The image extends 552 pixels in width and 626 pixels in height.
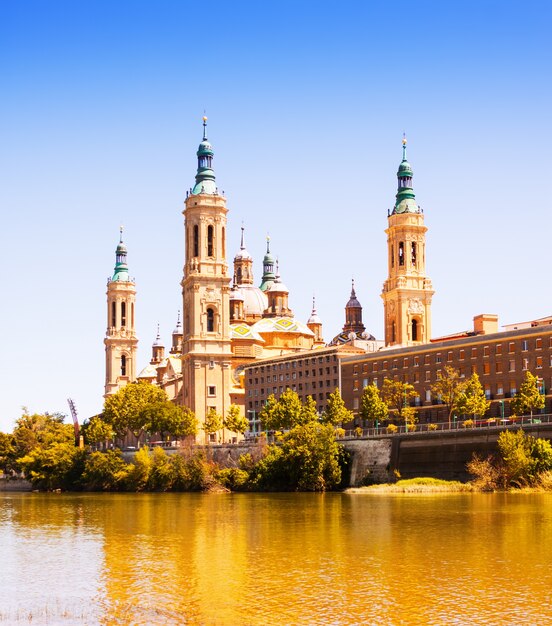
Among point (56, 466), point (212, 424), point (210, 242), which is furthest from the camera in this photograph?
point (210, 242)

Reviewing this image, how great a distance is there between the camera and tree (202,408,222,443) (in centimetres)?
14725

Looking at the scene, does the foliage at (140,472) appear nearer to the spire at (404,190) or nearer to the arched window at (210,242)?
the arched window at (210,242)

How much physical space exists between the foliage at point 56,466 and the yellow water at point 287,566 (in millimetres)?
55723

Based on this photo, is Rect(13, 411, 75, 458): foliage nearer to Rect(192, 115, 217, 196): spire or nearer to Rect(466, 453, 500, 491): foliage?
Rect(192, 115, 217, 196): spire

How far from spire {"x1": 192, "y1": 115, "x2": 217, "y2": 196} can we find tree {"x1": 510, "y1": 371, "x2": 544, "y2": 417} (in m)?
66.2

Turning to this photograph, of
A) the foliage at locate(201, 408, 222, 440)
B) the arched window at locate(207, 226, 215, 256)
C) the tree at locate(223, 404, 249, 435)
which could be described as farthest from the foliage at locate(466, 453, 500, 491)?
the arched window at locate(207, 226, 215, 256)

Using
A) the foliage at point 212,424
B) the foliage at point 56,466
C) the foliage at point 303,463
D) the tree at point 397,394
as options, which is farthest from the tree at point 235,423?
the foliage at point 303,463

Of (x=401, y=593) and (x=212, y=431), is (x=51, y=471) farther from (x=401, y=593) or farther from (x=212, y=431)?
(x=401, y=593)

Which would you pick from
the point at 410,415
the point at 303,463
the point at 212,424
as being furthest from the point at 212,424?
the point at 303,463

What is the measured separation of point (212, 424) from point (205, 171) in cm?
4146

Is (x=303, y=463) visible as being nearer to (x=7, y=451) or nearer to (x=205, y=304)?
(x=205, y=304)

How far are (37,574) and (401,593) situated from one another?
50.9 ft

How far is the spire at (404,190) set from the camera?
175125mm

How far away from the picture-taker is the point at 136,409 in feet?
469
